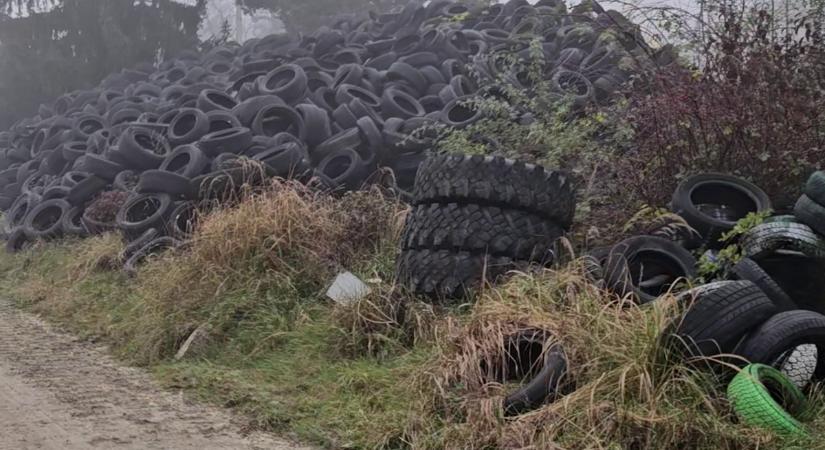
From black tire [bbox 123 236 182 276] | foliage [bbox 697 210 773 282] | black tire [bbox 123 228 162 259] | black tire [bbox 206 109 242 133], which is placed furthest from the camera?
black tire [bbox 206 109 242 133]

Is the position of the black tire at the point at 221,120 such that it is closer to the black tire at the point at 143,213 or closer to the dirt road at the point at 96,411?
the black tire at the point at 143,213

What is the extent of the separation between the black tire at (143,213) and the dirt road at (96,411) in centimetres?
269

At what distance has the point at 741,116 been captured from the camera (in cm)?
569

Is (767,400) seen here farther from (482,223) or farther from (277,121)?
(277,121)

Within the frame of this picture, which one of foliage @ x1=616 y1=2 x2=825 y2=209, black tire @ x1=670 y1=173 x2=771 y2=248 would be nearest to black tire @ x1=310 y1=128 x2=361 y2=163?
foliage @ x1=616 y1=2 x2=825 y2=209

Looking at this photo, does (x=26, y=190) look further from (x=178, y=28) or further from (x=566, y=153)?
(x=178, y=28)

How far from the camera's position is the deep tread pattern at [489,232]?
5.15 meters

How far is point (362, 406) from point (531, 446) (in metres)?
1.16

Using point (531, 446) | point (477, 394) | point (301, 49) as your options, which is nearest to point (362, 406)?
point (477, 394)

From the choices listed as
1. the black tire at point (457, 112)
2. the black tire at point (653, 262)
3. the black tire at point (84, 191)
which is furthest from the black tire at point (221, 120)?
the black tire at point (653, 262)

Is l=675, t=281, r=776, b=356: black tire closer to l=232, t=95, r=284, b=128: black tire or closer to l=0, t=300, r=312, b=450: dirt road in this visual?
l=0, t=300, r=312, b=450: dirt road

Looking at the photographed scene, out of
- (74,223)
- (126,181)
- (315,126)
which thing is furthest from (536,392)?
(74,223)

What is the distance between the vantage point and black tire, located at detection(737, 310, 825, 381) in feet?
11.8

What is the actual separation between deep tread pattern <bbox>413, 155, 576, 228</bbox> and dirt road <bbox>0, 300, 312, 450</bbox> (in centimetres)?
223
